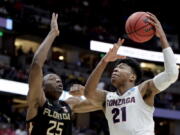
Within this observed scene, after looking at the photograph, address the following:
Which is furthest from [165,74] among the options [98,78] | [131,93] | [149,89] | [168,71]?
[98,78]

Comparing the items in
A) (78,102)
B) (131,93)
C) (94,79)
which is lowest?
(78,102)

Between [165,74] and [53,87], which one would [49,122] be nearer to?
[53,87]

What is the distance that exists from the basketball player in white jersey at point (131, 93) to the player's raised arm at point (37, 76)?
51cm

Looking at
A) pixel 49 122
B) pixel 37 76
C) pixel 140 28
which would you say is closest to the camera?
pixel 37 76

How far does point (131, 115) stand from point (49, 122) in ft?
2.53

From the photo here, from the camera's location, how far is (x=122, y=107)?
398 cm

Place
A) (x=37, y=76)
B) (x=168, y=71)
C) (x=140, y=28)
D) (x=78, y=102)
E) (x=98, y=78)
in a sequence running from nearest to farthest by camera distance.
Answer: (x=168, y=71), (x=37, y=76), (x=98, y=78), (x=140, y=28), (x=78, y=102)

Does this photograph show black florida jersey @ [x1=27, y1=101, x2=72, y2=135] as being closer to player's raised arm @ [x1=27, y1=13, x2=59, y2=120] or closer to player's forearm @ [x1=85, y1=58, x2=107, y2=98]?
player's raised arm @ [x1=27, y1=13, x2=59, y2=120]

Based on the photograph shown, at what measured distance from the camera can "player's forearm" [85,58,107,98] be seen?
406cm

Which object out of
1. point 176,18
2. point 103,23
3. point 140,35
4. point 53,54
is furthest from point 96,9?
point 140,35

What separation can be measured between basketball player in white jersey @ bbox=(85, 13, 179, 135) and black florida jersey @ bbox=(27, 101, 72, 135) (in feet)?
1.17

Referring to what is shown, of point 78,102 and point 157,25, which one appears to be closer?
point 157,25

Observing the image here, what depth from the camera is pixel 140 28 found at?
4.21m

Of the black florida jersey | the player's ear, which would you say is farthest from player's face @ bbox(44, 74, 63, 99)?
the player's ear
